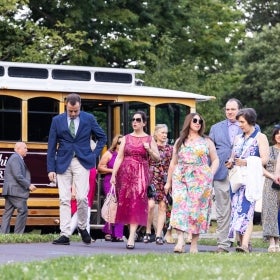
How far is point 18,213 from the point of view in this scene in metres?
20.9

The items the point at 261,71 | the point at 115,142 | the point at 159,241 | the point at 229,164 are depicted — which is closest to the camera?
the point at 229,164

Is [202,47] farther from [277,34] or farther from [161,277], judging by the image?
[161,277]

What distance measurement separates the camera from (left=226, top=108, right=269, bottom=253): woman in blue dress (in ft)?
51.5

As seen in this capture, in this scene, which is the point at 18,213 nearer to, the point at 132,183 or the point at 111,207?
the point at 111,207

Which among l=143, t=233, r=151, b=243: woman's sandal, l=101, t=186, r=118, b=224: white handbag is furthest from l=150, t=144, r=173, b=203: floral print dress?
l=101, t=186, r=118, b=224: white handbag

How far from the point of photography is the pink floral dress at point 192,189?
15.3 meters

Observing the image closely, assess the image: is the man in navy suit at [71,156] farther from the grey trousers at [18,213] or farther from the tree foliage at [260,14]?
the tree foliage at [260,14]

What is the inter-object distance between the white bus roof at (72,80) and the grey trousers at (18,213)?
7.42 ft

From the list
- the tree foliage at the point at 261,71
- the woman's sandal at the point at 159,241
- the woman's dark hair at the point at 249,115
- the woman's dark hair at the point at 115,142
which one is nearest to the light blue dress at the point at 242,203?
the woman's dark hair at the point at 249,115

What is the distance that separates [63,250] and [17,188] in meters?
5.40

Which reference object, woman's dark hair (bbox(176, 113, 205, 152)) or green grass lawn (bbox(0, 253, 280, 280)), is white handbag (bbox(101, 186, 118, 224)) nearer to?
woman's dark hair (bbox(176, 113, 205, 152))

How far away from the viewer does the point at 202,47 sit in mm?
41031

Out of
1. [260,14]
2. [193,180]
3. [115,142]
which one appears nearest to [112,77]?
[115,142]

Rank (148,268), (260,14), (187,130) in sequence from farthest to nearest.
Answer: (260,14), (187,130), (148,268)
